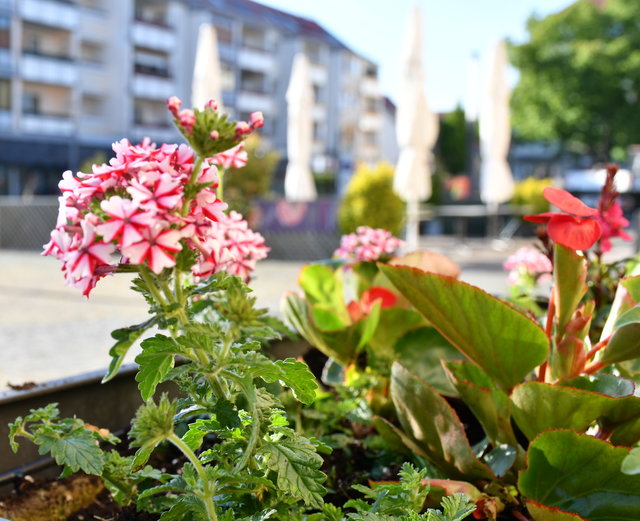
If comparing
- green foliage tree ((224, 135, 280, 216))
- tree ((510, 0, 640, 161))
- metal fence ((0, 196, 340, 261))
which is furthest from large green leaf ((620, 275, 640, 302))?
tree ((510, 0, 640, 161))

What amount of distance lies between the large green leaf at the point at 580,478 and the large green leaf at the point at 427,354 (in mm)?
572

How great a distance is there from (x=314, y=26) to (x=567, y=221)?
176 ft

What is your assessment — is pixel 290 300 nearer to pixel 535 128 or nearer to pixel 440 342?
pixel 440 342

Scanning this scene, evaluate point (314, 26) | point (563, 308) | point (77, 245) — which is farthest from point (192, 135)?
point (314, 26)

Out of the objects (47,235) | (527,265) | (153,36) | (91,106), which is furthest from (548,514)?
(153,36)

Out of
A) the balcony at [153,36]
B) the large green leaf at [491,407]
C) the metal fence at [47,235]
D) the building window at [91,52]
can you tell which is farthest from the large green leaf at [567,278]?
the balcony at [153,36]

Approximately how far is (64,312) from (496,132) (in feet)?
31.7

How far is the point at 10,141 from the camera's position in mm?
31578

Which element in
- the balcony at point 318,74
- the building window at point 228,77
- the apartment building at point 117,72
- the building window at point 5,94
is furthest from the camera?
the balcony at point 318,74

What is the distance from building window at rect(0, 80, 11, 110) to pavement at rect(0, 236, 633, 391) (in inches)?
898

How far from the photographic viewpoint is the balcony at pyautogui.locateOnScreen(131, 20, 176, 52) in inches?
1469

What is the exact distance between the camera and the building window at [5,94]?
32.1m

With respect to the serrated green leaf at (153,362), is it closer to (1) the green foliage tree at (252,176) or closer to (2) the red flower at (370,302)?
(2) the red flower at (370,302)

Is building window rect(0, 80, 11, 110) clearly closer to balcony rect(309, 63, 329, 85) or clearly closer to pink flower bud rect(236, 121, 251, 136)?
balcony rect(309, 63, 329, 85)
